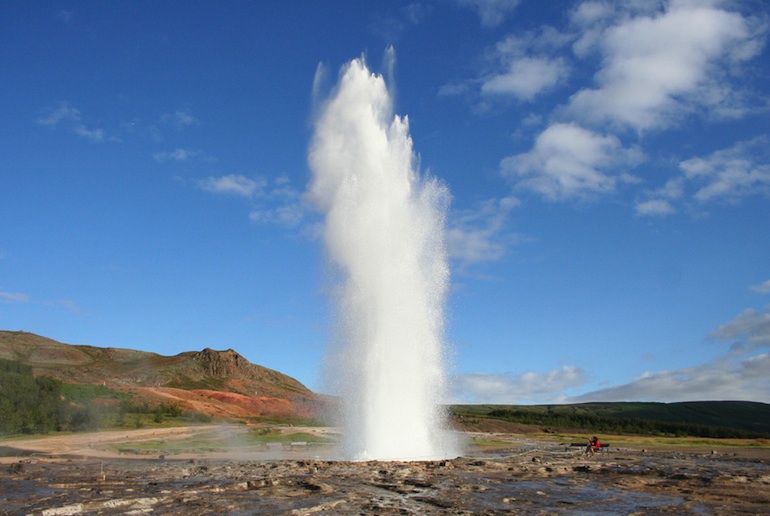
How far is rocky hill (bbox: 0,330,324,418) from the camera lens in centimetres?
8041

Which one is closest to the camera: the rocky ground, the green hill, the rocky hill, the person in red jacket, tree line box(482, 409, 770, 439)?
the rocky ground

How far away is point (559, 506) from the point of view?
13.7 meters

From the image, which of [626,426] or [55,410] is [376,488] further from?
[626,426]

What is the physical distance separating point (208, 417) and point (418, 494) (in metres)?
54.3

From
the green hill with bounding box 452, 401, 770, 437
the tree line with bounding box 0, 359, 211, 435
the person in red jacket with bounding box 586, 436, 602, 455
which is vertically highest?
the green hill with bounding box 452, 401, 770, 437

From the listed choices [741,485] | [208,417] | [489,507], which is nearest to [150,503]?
[489,507]

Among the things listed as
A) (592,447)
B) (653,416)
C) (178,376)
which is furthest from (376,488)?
(653,416)

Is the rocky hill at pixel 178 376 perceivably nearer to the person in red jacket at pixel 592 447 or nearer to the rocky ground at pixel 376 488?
the person in red jacket at pixel 592 447

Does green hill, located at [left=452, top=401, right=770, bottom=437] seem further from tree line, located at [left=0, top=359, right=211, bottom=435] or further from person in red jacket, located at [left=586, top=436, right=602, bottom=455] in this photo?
tree line, located at [left=0, top=359, right=211, bottom=435]

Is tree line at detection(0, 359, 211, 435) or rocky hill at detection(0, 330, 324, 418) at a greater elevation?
rocky hill at detection(0, 330, 324, 418)

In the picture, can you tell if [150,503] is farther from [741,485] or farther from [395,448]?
[741,485]

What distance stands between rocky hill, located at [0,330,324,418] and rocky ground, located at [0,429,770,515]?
5096 centimetres

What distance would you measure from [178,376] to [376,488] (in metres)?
99.9

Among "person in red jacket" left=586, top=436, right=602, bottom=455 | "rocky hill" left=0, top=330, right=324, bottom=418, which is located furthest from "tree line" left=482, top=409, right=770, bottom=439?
"person in red jacket" left=586, top=436, right=602, bottom=455
